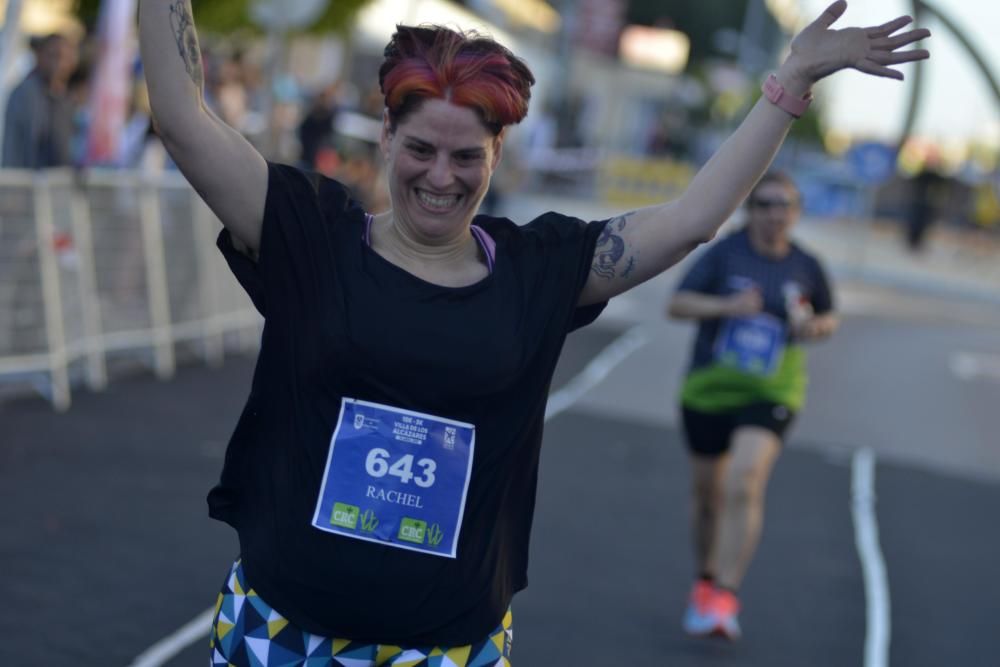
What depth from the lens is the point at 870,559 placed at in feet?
27.0

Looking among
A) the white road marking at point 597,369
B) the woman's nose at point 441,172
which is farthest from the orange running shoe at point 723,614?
the white road marking at point 597,369

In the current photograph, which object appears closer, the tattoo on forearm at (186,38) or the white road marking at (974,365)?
the tattoo on forearm at (186,38)

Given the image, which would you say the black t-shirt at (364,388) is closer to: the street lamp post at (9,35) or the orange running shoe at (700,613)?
A: the orange running shoe at (700,613)

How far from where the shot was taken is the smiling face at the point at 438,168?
2.81 metres

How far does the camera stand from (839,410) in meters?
13.6

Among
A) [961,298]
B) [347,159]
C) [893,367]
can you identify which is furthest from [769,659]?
[961,298]

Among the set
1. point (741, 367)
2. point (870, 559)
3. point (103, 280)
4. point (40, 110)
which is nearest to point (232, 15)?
point (40, 110)

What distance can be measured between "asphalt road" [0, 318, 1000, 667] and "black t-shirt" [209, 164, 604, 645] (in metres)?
2.70

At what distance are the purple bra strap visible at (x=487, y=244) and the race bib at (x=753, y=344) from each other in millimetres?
3817

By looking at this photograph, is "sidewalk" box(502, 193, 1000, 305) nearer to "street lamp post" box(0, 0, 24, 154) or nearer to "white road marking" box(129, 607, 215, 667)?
"street lamp post" box(0, 0, 24, 154)

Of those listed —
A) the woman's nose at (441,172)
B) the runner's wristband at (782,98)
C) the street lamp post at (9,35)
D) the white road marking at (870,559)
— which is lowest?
the white road marking at (870,559)

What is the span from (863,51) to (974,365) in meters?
16.1

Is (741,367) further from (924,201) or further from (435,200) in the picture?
(924,201)

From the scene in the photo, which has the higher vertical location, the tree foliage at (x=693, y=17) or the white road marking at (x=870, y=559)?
the white road marking at (x=870, y=559)
